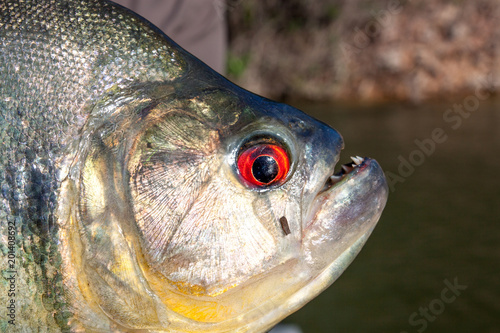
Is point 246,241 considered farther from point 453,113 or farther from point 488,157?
→ point 453,113

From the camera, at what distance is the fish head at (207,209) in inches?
59.8

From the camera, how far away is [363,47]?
19.9 metres

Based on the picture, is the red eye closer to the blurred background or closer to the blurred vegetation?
the blurred background

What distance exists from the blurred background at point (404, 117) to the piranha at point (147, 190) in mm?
1475

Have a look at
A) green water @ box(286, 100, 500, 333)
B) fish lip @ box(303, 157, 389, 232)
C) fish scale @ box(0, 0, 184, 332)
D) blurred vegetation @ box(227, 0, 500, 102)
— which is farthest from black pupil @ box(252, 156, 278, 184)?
blurred vegetation @ box(227, 0, 500, 102)

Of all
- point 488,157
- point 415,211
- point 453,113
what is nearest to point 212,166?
point 415,211

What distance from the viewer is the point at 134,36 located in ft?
5.51

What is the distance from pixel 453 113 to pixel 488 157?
16.1 ft

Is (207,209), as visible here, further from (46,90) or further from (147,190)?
(46,90)

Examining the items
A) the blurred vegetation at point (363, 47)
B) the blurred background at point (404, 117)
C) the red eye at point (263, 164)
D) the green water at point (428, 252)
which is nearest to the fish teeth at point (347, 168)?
the red eye at point (263, 164)

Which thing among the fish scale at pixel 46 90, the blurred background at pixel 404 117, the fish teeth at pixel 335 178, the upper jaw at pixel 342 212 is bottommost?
the upper jaw at pixel 342 212

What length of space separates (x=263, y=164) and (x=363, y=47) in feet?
62.9

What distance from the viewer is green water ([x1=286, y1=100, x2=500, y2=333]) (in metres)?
5.42

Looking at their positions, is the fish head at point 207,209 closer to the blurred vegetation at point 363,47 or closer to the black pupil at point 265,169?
the black pupil at point 265,169
